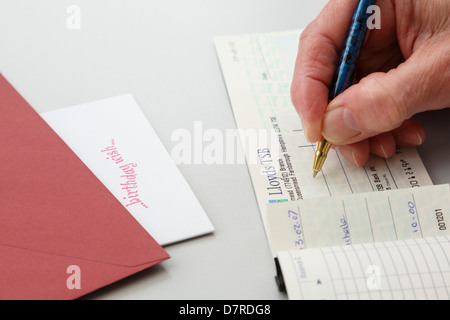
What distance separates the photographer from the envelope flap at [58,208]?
0.57 metres

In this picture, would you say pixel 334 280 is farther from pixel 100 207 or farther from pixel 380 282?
pixel 100 207

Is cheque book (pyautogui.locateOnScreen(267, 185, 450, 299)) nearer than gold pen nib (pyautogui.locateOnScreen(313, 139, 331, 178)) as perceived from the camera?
Yes

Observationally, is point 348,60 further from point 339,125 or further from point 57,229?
point 57,229

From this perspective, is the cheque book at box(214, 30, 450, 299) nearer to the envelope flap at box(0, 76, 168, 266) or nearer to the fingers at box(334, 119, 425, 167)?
the fingers at box(334, 119, 425, 167)

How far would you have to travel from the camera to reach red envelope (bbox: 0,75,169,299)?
54 cm

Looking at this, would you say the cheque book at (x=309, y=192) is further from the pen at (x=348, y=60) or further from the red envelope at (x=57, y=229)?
the red envelope at (x=57, y=229)

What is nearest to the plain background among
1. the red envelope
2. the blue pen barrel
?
the red envelope

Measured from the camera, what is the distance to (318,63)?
73 centimetres

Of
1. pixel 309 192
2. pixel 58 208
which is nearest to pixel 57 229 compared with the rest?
pixel 58 208

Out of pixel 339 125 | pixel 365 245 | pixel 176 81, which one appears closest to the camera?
pixel 365 245

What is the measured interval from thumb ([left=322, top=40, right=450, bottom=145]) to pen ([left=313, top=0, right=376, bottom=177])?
27mm

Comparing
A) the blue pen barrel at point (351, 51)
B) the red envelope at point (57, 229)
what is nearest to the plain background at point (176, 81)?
the red envelope at point (57, 229)

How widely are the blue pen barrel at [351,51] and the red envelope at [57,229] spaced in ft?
1.06

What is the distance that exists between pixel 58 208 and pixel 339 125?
0.36 meters
